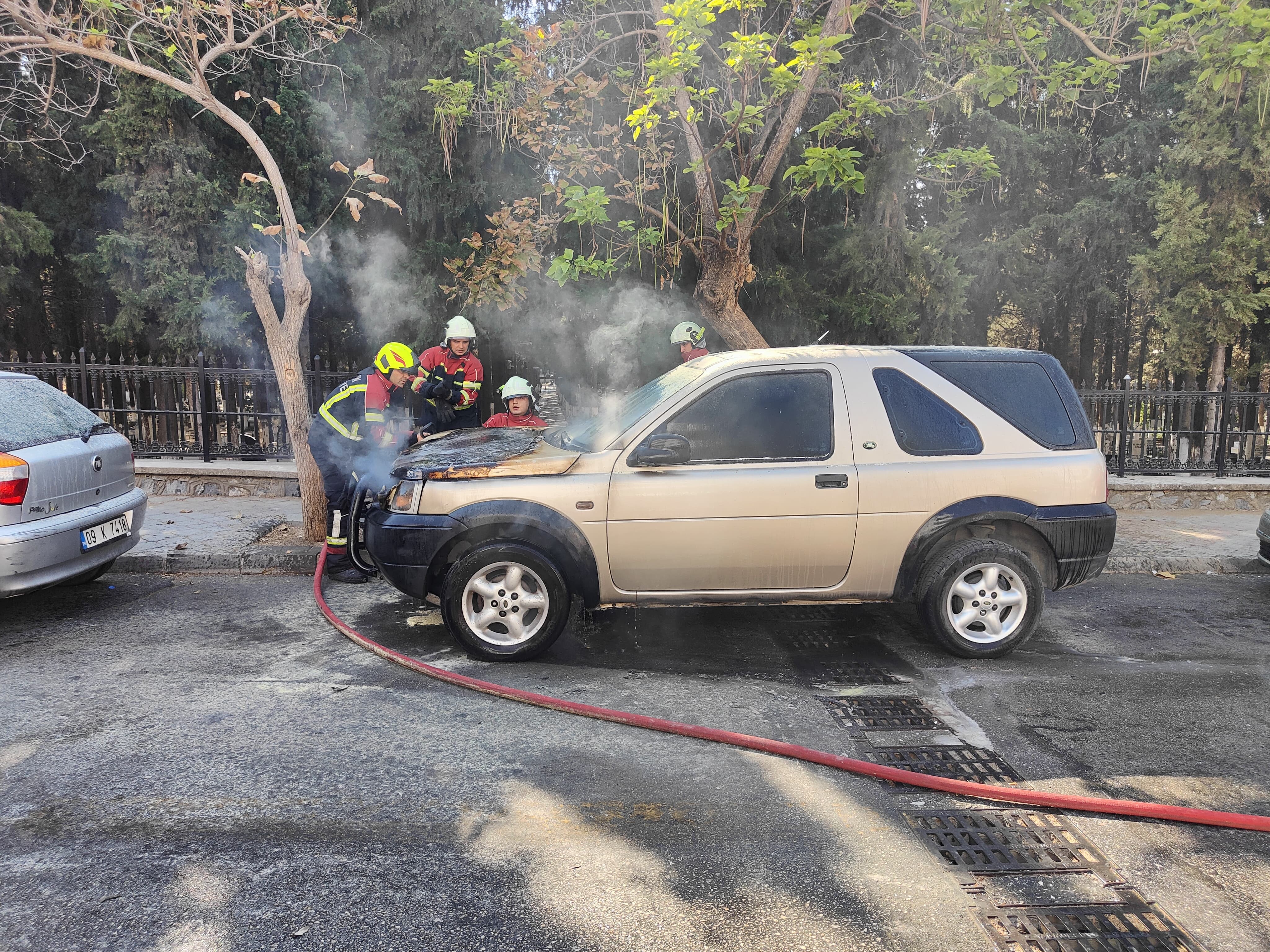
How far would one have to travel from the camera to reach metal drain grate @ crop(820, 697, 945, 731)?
431 cm

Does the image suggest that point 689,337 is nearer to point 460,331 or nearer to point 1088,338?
point 460,331

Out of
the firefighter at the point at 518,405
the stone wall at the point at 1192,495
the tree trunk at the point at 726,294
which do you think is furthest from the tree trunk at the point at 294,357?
the stone wall at the point at 1192,495

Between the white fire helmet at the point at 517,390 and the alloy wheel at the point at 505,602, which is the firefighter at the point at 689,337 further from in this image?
the alloy wheel at the point at 505,602

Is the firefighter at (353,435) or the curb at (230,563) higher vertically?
the firefighter at (353,435)

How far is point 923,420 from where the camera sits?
5.23 m

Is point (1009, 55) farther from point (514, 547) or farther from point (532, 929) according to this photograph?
point (532, 929)

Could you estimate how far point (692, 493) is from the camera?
16.4 ft

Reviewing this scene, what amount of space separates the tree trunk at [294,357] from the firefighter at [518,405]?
6.33ft

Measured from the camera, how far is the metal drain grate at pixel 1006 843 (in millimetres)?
3094

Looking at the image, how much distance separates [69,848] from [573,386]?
10.7m

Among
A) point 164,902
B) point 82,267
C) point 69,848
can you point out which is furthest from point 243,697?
point 82,267

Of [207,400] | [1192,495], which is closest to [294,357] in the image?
[207,400]

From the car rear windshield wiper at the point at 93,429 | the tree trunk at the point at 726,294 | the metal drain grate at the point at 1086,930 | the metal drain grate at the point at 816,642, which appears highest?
the tree trunk at the point at 726,294

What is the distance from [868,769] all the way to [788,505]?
1.65 metres
